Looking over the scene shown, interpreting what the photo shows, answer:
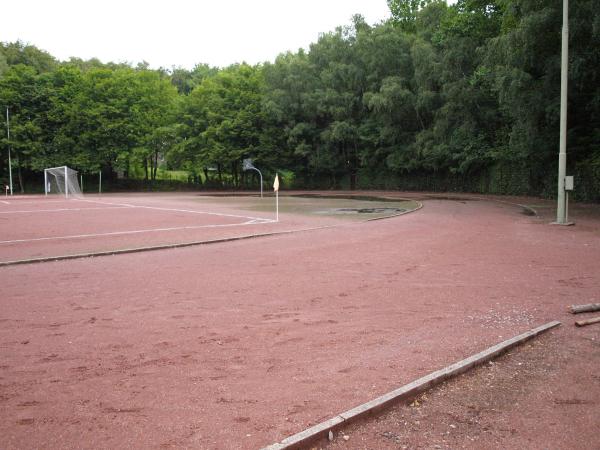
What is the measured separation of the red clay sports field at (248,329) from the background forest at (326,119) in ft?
70.4

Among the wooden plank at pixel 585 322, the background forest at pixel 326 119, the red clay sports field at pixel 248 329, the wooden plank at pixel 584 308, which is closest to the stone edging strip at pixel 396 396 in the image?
the red clay sports field at pixel 248 329

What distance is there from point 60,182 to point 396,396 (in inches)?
2057

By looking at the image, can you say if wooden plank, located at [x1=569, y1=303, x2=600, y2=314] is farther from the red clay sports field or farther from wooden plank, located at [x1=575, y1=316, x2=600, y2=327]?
wooden plank, located at [x1=575, y1=316, x2=600, y2=327]

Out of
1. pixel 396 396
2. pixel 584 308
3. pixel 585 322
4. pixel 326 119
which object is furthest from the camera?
pixel 326 119

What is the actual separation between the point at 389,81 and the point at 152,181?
30.3 metres

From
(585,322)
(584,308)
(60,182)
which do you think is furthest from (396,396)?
(60,182)

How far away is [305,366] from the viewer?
15.7ft

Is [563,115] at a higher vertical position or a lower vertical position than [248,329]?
higher

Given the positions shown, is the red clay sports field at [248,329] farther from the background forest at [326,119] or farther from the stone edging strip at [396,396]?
the background forest at [326,119]

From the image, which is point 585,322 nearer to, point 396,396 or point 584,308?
point 584,308

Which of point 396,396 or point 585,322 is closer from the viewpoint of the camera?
point 396,396

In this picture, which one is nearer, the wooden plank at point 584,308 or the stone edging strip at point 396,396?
the stone edging strip at point 396,396

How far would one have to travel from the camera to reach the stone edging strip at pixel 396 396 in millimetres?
3383

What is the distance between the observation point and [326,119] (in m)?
52.9
